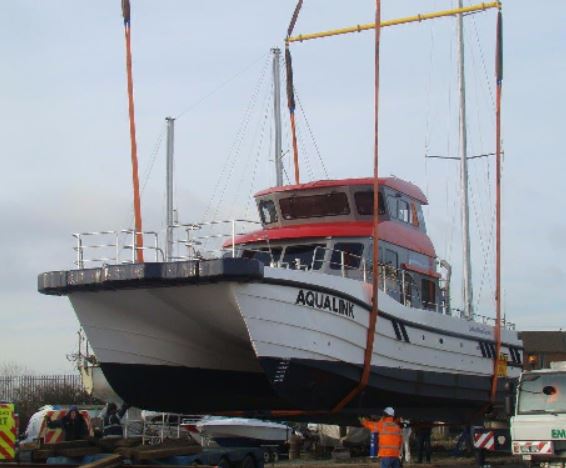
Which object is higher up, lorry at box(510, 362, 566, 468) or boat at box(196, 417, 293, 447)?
lorry at box(510, 362, 566, 468)

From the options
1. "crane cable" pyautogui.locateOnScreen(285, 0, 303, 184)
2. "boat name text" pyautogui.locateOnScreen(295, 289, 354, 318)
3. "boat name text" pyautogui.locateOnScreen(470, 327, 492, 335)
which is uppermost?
"crane cable" pyautogui.locateOnScreen(285, 0, 303, 184)

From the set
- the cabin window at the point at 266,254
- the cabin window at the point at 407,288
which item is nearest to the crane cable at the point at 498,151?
the cabin window at the point at 407,288

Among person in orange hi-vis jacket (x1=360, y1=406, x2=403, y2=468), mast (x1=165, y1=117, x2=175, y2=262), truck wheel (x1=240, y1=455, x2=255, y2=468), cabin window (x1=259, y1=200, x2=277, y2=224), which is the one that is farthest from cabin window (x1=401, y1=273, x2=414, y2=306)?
mast (x1=165, y1=117, x2=175, y2=262)

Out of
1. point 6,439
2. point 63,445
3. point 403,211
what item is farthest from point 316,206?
point 6,439

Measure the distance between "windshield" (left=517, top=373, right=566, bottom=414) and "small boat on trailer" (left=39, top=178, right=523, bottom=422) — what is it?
116 inches

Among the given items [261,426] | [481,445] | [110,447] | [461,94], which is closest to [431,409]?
[481,445]

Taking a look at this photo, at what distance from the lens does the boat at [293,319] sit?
16.0m

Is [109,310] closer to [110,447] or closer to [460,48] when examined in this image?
[110,447]

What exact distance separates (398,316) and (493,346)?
15.4ft

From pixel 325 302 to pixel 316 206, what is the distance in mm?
3682

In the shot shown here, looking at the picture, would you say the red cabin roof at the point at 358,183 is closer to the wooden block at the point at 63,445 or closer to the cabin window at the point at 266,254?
the cabin window at the point at 266,254

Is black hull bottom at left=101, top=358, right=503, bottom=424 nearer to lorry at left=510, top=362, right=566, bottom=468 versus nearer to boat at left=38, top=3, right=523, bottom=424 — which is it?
boat at left=38, top=3, right=523, bottom=424

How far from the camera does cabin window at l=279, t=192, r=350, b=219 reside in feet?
65.2

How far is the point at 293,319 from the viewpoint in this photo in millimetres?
16234
